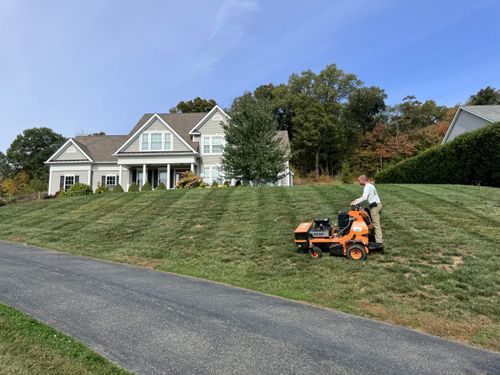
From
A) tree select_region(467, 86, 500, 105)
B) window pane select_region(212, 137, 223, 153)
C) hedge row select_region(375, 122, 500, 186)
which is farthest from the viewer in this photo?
tree select_region(467, 86, 500, 105)

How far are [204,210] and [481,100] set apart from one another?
1856 inches

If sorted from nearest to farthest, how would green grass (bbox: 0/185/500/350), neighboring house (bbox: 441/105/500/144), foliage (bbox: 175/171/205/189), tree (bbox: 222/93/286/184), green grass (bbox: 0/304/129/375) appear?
green grass (bbox: 0/304/129/375) < green grass (bbox: 0/185/500/350) < tree (bbox: 222/93/286/184) < neighboring house (bbox: 441/105/500/144) < foliage (bbox: 175/171/205/189)

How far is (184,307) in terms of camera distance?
5.68m

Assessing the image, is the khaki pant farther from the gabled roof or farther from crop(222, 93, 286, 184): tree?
the gabled roof

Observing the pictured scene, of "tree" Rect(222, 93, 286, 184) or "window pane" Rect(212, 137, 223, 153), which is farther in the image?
"window pane" Rect(212, 137, 223, 153)

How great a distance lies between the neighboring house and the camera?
25.0 meters

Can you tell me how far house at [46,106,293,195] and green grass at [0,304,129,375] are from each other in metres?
24.2

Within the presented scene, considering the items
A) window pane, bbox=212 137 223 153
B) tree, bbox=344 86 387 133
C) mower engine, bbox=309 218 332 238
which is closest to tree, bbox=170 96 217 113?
tree, bbox=344 86 387 133

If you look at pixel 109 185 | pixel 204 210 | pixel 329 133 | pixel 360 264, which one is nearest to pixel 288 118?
pixel 329 133

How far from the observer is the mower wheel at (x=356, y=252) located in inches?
323

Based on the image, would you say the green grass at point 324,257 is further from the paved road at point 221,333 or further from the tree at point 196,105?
the tree at point 196,105

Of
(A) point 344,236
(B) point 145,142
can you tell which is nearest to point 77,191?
(B) point 145,142

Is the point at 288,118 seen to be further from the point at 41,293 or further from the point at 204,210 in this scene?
the point at 41,293

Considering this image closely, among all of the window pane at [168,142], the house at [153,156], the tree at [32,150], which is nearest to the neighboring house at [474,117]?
the house at [153,156]
